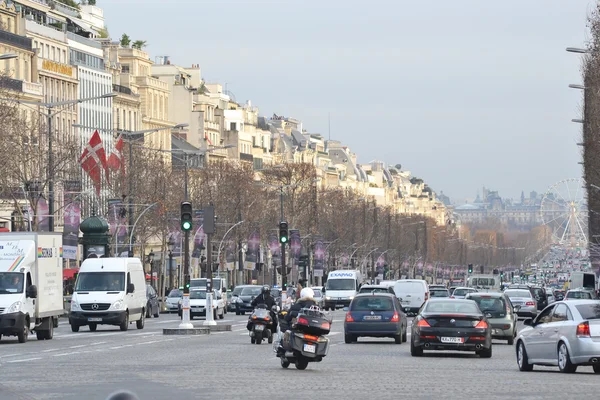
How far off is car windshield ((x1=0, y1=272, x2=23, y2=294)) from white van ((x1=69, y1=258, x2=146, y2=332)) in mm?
9690

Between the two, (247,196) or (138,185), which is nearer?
(138,185)

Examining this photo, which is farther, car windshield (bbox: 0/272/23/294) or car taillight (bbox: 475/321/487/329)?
car windshield (bbox: 0/272/23/294)

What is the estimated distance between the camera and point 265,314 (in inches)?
1868

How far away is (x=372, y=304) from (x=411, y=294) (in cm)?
3355

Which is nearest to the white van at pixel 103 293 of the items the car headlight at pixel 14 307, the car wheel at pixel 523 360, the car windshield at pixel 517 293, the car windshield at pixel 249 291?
the car headlight at pixel 14 307

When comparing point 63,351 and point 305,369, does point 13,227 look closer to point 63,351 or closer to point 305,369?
point 63,351

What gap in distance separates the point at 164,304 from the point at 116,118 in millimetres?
40794

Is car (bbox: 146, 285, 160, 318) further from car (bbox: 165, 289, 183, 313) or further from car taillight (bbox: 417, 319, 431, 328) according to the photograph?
car taillight (bbox: 417, 319, 431, 328)

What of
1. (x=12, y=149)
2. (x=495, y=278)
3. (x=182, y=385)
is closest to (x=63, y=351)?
Result: (x=182, y=385)

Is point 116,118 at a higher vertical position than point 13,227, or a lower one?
higher

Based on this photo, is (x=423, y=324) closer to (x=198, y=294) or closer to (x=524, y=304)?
(x=524, y=304)

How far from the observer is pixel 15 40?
111 meters

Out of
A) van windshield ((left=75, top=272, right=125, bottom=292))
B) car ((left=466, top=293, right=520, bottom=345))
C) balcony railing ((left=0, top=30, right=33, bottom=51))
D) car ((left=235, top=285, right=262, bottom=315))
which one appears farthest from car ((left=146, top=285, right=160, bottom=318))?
car ((left=466, top=293, right=520, bottom=345))

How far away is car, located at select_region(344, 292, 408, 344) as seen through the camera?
156ft
